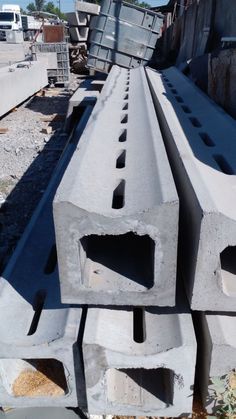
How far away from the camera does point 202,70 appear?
5191 mm

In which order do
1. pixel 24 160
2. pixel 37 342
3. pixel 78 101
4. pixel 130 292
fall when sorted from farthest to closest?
pixel 78 101 < pixel 24 160 < pixel 37 342 < pixel 130 292

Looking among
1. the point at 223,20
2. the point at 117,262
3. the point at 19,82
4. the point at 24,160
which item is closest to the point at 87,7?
the point at 19,82

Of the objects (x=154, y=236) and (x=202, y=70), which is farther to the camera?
(x=202, y=70)

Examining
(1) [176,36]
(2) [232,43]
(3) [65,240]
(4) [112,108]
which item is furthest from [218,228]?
(1) [176,36]

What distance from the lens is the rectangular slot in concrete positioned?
1.59 m

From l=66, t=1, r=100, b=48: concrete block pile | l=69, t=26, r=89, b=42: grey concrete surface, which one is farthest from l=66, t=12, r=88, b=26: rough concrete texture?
l=69, t=26, r=89, b=42: grey concrete surface

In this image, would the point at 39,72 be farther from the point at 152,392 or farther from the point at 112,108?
the point at 152,392

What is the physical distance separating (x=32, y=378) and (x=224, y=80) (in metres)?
2.99

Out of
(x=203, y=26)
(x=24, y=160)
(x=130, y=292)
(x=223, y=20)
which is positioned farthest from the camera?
(x=203, y=26)

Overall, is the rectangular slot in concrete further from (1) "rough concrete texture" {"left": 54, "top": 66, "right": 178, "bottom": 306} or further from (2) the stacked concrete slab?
(1) "rough concrete texture" {"left": 54, "top": 66, "right": 178, "bottom": 306}

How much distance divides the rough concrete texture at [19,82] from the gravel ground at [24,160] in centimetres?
36

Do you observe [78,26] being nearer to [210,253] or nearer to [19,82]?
[19,82]

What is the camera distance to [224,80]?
143 inches

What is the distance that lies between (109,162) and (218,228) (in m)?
0.81
